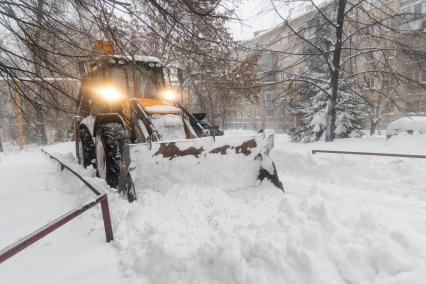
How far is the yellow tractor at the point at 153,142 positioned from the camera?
4621mm

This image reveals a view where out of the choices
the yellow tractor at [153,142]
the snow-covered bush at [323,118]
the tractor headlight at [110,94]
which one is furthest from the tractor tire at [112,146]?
the snow-covered bush at [323,118]

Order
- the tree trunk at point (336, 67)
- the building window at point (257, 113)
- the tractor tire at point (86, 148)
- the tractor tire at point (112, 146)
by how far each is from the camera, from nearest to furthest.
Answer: the tractor tire at point (112, 146)
the tractor tire at point (86, 148)
the tree trunk at point (336, 67)
the building window at point (257, 113)

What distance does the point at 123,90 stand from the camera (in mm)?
5898

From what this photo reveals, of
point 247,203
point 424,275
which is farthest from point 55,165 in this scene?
point 424,275

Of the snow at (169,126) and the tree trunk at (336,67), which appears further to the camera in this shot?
the tree trunk at (336,67)

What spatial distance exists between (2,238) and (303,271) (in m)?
3.54

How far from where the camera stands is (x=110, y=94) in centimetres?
577

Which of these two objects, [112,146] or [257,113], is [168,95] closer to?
[112,146]

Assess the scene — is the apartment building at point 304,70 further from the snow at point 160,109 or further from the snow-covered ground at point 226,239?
the snow-covered ground at point 226,239

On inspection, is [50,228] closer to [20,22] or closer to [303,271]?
[303,271]

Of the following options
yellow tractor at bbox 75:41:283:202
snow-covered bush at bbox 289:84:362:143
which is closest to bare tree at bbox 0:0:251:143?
yellow tractor at bbox 75:41:283:202

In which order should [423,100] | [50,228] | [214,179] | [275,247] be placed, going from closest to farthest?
[50,228]
[275,247]
[214,179]
[423,100]

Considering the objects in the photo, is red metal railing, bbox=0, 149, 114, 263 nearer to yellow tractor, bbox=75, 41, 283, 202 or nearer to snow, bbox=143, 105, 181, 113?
yellow tractor, bbox=75, 41, 283, 202

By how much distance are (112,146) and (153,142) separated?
0.92 metres
